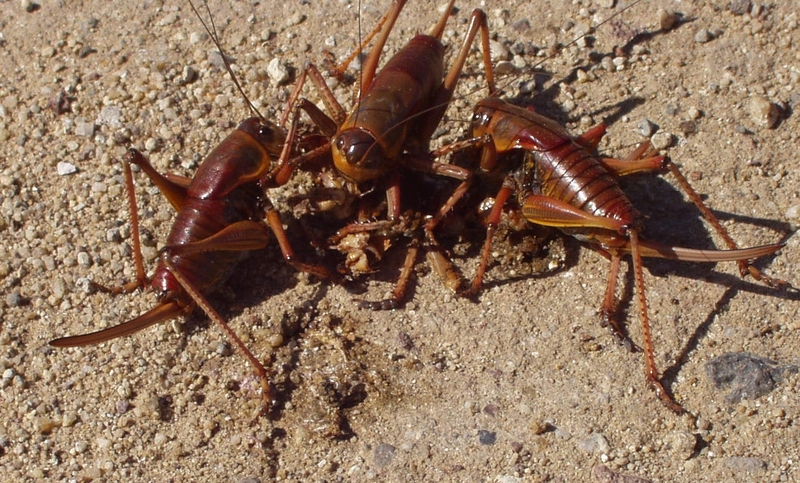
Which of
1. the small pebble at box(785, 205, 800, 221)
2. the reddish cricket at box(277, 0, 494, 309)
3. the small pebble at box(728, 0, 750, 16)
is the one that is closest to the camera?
the reddish cricket at box(277, 0, 494, 309)

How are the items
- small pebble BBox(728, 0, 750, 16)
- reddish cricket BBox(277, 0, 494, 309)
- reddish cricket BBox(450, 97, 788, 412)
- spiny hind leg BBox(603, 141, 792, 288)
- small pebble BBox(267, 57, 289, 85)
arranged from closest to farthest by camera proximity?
reddish cricket BBox(450, 97, 788, 412)
spiny hind leg BBox(603, 141, 792, 288)
reddish cricket BBox(277, 0, 494, 309)
small pebble BBox(267, 57, 289, 85)
small pebble BBox(728, 0, 750, 16)

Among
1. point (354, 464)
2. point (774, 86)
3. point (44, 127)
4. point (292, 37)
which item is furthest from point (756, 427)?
point (44, 127)

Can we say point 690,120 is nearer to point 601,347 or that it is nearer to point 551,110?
point 551,110

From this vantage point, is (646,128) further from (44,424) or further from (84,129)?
(44,424)

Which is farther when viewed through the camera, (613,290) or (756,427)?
(613,290)

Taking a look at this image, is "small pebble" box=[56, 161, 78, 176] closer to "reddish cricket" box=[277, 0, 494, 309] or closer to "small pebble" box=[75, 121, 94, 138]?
"small pebble" box=[75, 121, 94, 138]

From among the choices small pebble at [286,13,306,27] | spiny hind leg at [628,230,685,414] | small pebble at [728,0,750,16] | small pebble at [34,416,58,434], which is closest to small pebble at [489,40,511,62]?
small pebble at [286,13,306,27]

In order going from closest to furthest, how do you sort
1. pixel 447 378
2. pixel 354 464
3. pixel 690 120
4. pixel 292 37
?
1. pixel 354 464
2. pixel 447 378
3. pixel 690 120
4. pixel 292 37
